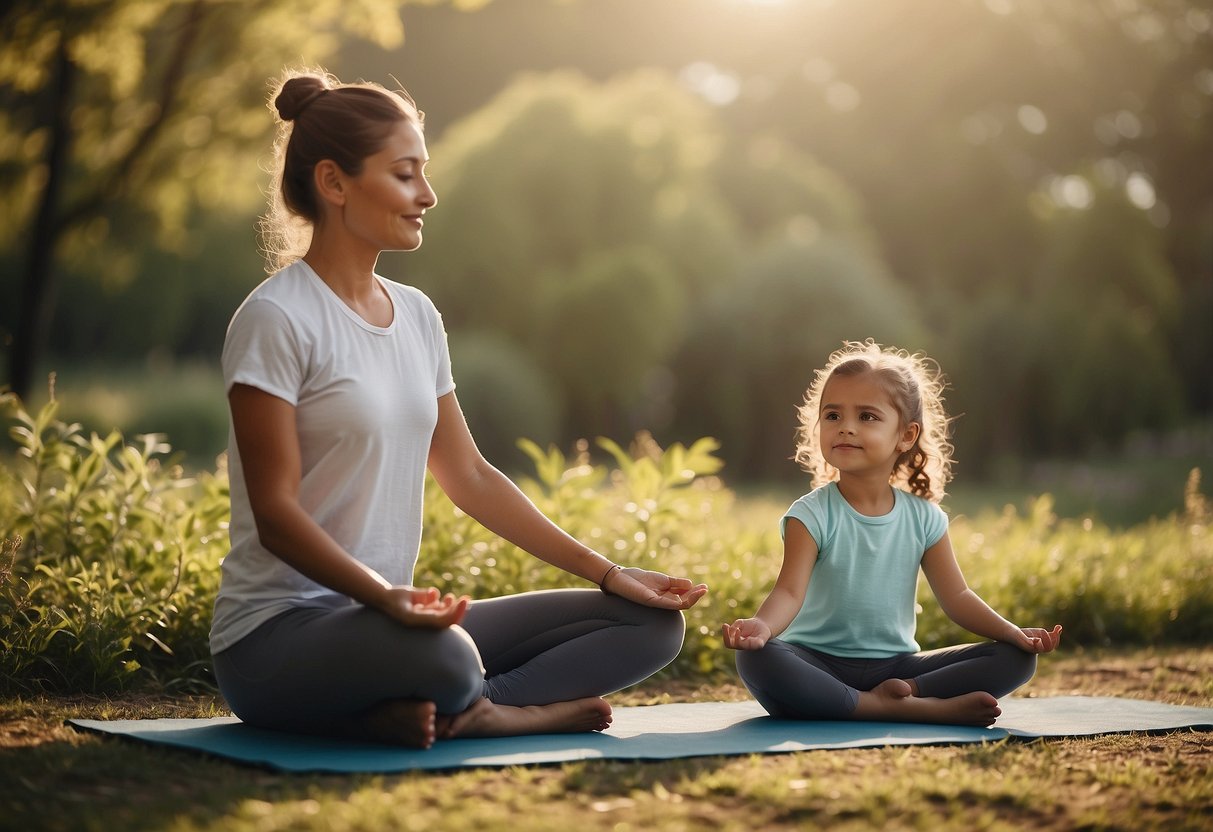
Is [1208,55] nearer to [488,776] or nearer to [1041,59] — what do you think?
[1041,59]

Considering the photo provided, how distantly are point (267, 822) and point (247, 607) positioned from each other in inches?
32.8

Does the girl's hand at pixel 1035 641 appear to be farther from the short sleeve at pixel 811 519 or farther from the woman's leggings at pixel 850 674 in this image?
the short sleeve at pixel 811 519

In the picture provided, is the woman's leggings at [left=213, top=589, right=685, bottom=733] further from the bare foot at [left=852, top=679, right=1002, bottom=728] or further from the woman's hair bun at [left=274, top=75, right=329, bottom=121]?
the woman's hair bun at [left=274, top=75, right=329, bottom=121]

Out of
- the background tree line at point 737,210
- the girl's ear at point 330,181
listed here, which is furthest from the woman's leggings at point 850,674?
the background tree line at point 737,210

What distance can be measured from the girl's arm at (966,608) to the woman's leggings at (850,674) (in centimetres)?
5

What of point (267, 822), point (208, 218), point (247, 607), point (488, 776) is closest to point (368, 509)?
point (247, 607)

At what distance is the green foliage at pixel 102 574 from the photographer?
13.3 feet

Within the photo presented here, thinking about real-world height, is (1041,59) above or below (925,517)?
above

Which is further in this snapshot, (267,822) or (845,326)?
(845,326)

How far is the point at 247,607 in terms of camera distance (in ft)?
10.4

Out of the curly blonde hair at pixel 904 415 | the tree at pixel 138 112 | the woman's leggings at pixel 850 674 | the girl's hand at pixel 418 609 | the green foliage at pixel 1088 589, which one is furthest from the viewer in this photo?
the tree at pixel 138 112

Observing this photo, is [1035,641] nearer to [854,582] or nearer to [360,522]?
[854,582]

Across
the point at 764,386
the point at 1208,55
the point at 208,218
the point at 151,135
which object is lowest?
the point at 764,386

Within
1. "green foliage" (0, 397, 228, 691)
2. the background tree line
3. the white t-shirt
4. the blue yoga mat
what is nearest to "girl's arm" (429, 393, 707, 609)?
the white t-shirt
